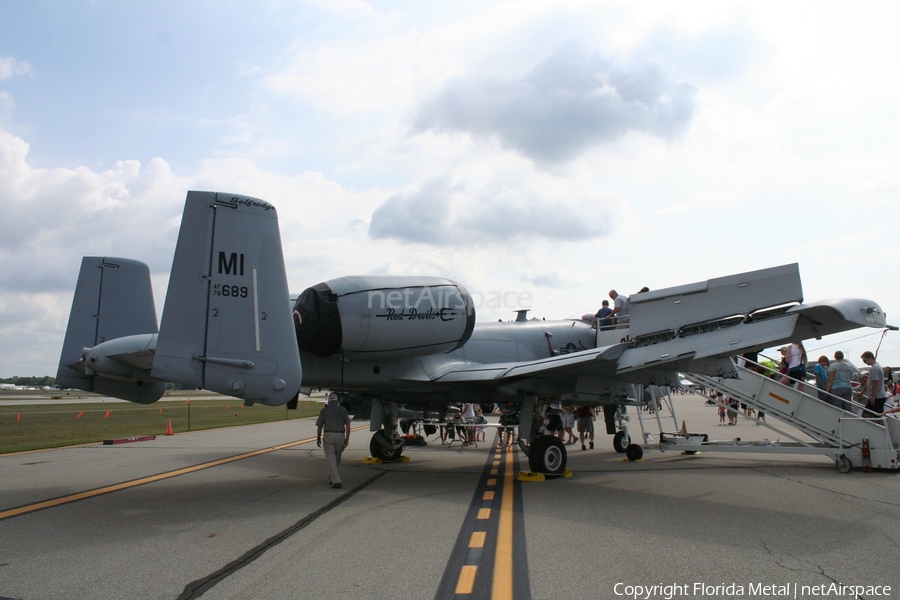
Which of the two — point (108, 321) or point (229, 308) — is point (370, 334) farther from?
point (108, 321)

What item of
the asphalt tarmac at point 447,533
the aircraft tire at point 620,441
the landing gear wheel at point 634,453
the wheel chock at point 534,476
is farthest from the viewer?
the aircraft tire at point 620,441

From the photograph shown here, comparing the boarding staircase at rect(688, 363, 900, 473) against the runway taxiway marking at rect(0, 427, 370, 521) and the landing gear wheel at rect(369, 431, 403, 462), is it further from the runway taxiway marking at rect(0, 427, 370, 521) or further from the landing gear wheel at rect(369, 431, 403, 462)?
the runway taxiway marking at rect(0, 427, 370, 521)

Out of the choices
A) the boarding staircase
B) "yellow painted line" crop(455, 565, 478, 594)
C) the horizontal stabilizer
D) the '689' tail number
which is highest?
the '689' tail number

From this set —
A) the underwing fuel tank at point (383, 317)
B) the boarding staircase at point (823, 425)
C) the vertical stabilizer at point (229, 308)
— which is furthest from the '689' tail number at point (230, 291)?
the boarding staircase at point (823, 425)

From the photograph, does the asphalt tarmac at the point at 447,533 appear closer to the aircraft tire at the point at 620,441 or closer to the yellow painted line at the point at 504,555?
the yellow painted line at the point at 504,555

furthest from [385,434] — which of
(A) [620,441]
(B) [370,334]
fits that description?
(A) [620,441]

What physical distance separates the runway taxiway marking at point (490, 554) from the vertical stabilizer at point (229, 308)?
9.91 feet

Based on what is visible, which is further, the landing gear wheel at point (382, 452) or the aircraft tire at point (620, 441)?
the aircraft tire at point (620, 441)

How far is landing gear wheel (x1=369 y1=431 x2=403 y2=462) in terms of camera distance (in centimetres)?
Answer: 1404

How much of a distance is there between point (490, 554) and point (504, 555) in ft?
0.45

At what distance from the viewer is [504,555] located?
5918mm

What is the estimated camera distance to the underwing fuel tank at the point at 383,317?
32.0 feet

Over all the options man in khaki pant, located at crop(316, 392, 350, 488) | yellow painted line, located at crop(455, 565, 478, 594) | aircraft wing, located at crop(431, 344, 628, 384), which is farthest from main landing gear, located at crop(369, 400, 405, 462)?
yellow painted line, located at crop(455, 565, 478, 594)

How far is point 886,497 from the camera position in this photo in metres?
8.72
